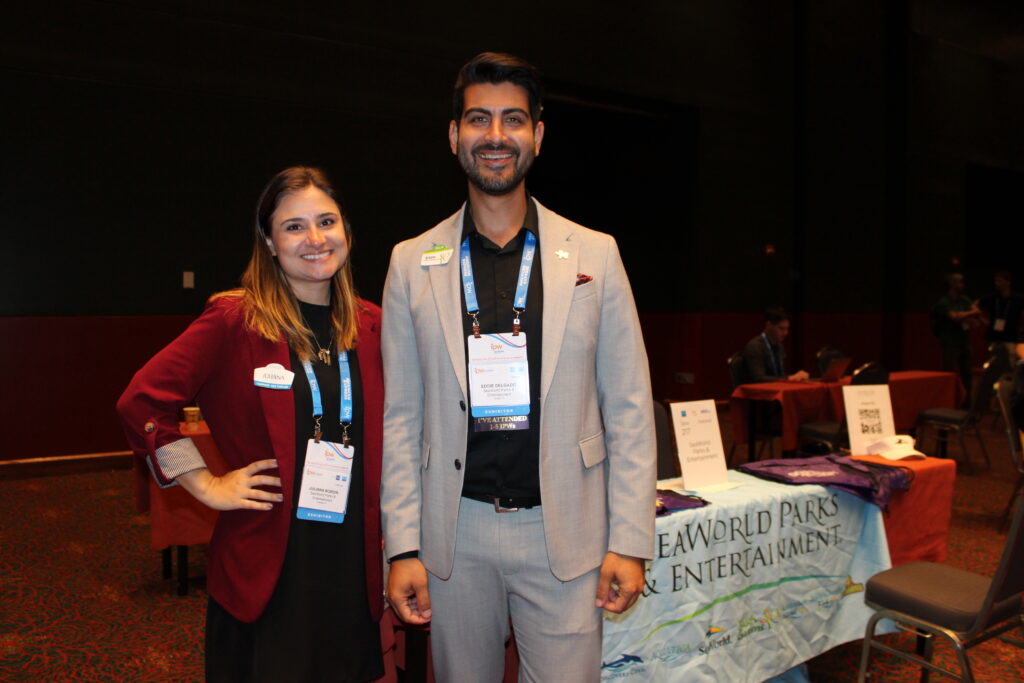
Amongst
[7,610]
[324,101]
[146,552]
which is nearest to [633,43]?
[324,101]

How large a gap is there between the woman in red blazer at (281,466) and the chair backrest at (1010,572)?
171 centimetres

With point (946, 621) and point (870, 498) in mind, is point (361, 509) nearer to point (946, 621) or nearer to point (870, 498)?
point (946, 621)

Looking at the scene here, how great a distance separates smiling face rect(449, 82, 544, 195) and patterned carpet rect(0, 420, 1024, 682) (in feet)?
7.77

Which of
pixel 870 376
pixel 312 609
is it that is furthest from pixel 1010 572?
pixel 870 376

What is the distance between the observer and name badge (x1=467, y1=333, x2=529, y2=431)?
4.70 feet

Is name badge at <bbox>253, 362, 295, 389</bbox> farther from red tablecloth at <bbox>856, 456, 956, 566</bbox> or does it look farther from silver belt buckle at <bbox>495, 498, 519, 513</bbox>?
red tablecloth at <bbox>856, 456, 956, 566</bbox>

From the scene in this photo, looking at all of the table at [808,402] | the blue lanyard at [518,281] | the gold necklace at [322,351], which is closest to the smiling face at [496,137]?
the blue lanyard at [518,281]

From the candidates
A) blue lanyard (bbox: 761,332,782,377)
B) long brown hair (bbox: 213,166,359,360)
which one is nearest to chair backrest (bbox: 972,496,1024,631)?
long brown hair (bbox: 213,166,359,360)

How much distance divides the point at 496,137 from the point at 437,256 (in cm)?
27

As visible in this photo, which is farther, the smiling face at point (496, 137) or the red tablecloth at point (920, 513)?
the red tablecloth at point (920, 513)

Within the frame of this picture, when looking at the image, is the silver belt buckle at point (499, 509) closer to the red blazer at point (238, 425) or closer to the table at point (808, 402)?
the red blazer at point (238, 425)

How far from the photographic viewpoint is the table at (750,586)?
2242 millimetres

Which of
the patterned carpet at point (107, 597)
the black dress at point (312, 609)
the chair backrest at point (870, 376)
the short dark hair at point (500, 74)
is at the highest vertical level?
the short dark hair at point (500, 74)

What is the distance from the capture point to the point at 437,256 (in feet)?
4.98
